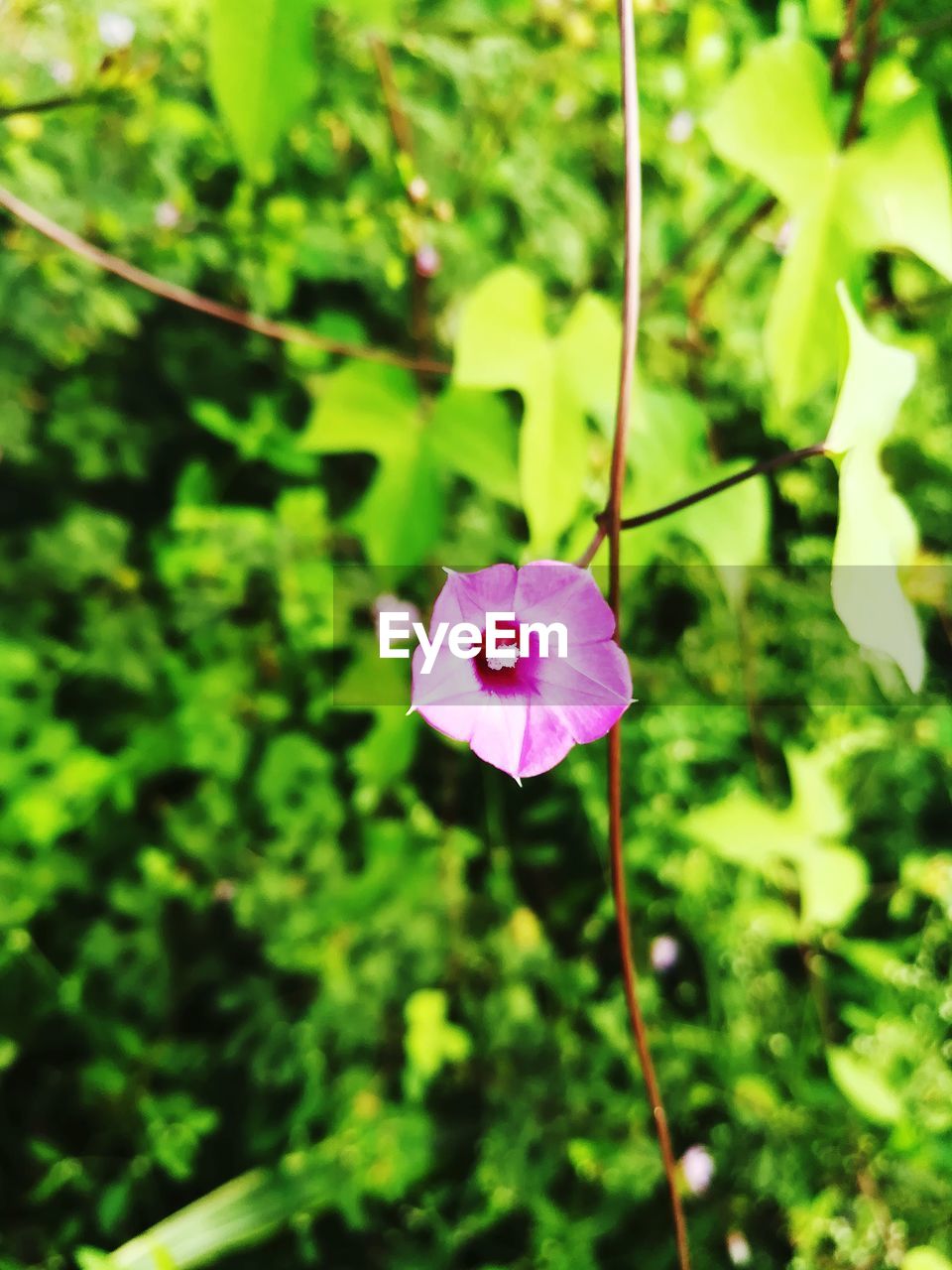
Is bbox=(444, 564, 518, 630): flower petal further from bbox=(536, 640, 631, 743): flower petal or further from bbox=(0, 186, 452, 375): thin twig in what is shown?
bbox=(0, 186, 452, 375): thin twig

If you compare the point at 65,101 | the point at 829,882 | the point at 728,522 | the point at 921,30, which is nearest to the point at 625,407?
the point at 728,522

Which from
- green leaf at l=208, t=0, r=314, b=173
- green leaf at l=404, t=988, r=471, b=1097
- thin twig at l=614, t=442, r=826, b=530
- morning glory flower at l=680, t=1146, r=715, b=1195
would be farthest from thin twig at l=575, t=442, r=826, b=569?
morning glory flower at l=680, t=1146, r=715, b=1195

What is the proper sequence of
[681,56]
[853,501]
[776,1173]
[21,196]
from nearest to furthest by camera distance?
[853,501] < [21,196] < [776,1173] < [681,56]

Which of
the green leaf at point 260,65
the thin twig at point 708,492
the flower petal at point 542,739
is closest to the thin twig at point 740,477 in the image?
the thin twig at point 708,492

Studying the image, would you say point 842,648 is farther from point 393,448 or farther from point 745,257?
point 393,448

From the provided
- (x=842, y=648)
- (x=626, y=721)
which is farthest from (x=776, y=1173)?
(x=842, y=648)

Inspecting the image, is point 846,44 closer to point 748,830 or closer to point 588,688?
point 588,688

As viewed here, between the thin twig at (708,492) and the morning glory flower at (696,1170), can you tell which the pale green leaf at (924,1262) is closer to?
the morning glory flower at (696,1170)
